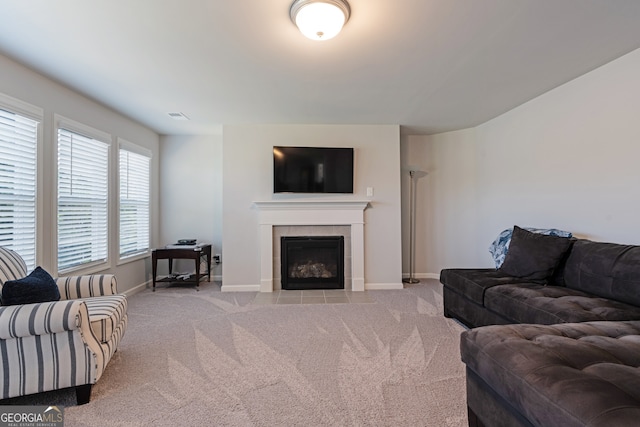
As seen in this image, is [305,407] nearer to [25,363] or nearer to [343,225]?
[25,363]

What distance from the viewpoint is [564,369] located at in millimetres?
1061

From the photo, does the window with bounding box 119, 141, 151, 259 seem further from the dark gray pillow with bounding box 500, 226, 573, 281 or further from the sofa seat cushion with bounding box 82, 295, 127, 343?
the dark gray pillow with bounding box 500, 226, 573, 281

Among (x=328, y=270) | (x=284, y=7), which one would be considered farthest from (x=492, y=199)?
(x=284, y=7)

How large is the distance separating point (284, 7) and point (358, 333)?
256cm

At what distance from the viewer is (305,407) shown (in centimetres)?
165

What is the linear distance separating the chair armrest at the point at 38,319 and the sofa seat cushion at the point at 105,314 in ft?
0.66

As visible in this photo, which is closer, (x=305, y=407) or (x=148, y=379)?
(x=305, y=407)

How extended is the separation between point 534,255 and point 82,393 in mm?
3326

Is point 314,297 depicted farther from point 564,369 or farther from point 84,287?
point 564,369

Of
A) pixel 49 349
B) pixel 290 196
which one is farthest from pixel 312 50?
pixel 49 349

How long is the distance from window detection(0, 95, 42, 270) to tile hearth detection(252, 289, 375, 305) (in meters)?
2.23

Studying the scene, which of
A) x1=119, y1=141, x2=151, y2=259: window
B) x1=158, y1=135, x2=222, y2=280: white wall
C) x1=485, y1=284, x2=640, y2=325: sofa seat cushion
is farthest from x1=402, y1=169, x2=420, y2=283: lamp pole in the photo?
x1=119, y1=141, x2=151, y2=259: window

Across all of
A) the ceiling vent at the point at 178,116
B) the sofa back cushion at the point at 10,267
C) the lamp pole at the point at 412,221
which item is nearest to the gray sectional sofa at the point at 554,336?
the lamp pole at the point at 412,221

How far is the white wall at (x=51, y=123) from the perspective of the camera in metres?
2.47
